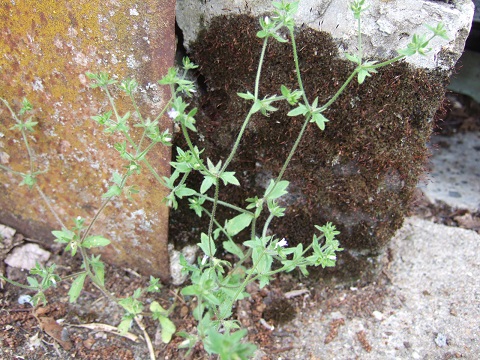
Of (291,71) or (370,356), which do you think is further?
(370,356)

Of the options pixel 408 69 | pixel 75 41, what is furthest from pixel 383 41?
pixel 75 41

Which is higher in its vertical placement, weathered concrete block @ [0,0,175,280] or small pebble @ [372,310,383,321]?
weathered concrete block @ [0,0,175,280]

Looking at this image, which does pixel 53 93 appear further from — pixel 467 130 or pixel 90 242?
pixel 467 130

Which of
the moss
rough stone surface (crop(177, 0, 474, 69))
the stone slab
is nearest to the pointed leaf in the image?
the moss

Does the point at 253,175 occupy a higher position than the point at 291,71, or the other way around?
the point at 291,71

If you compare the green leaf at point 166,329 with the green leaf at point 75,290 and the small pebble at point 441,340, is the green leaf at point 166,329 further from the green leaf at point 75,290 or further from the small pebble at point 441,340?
the small pebble at point 441,340

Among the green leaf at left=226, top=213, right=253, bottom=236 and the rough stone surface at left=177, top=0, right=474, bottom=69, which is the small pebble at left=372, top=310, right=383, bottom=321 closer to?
the green leaf at left=226, top=213, right=253, bottom=236
